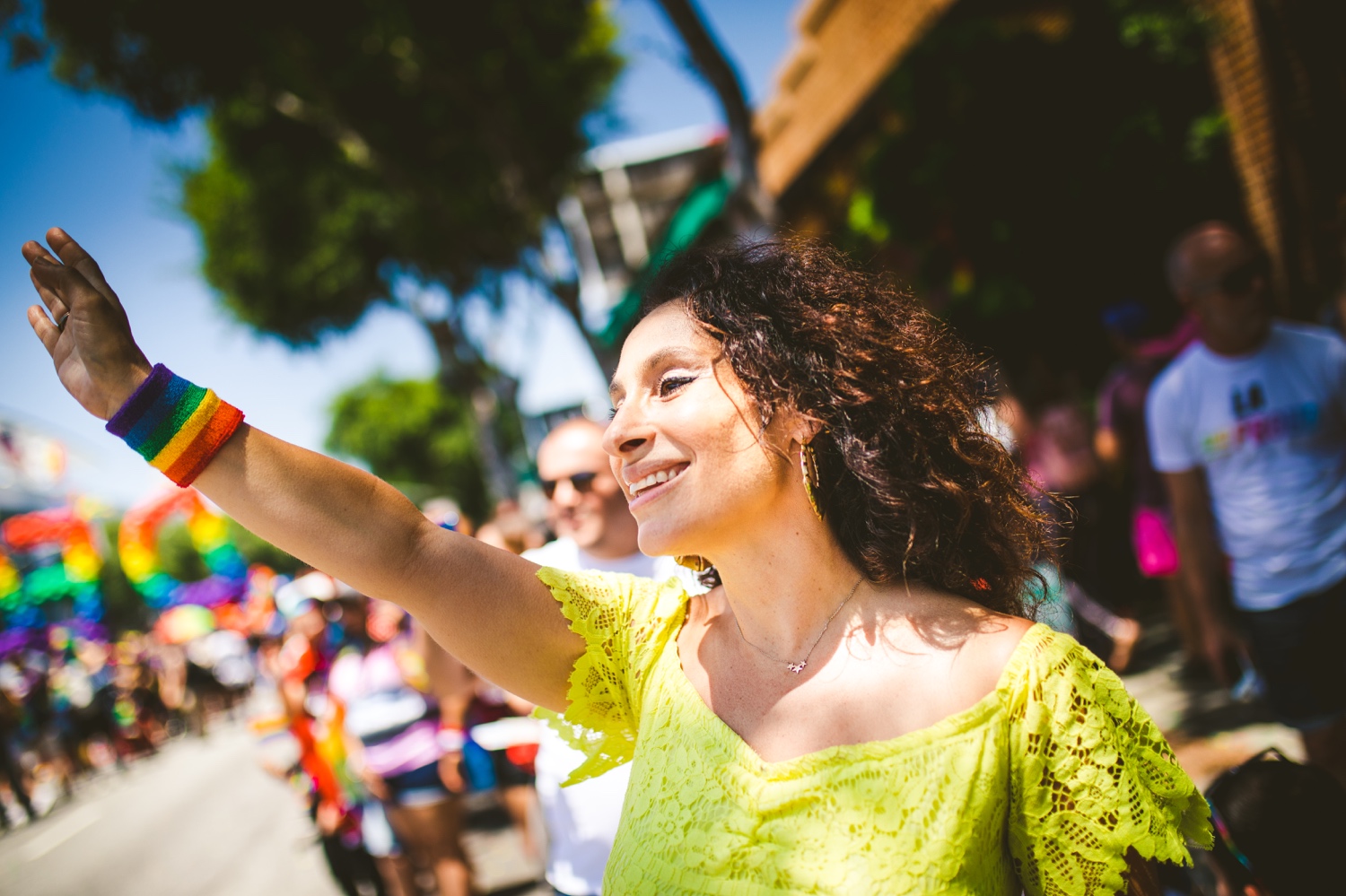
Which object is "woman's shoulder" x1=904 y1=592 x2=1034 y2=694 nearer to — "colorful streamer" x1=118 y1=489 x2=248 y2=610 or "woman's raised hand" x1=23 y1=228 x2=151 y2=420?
"woman's raised hand" x1=23 y1=228 x2=151 y2=420

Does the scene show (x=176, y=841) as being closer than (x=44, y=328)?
No

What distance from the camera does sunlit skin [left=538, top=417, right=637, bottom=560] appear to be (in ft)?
9.55

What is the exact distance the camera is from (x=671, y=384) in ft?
4.69

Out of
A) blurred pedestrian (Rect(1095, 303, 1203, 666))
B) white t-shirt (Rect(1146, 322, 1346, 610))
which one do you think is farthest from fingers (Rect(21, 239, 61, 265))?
blurred pedestrian (Rect(1095, 303, 1203, 666))

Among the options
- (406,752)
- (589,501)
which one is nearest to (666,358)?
(589,501)

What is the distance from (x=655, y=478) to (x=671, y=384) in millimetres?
180

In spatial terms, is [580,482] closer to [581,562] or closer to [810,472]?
[581,562]

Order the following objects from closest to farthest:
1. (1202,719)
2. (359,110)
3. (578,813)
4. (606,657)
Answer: (606,657) → (578,813) → (1202,719) → (359,110)

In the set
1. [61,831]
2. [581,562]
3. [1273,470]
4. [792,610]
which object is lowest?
[61,831]

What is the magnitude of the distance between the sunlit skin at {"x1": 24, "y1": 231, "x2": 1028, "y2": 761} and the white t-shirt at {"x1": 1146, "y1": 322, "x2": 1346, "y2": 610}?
2.03 metres

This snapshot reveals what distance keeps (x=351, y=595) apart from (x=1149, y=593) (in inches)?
242

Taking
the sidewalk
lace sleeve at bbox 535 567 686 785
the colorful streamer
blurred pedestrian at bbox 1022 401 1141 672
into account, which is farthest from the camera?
the colorful streamer

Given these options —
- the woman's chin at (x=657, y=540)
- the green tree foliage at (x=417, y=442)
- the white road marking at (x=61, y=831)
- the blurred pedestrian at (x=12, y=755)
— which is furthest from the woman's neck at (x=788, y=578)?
the green tree foliage at (x=417, y=442)

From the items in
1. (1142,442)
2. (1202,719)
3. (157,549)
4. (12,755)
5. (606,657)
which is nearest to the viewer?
(606,657)
